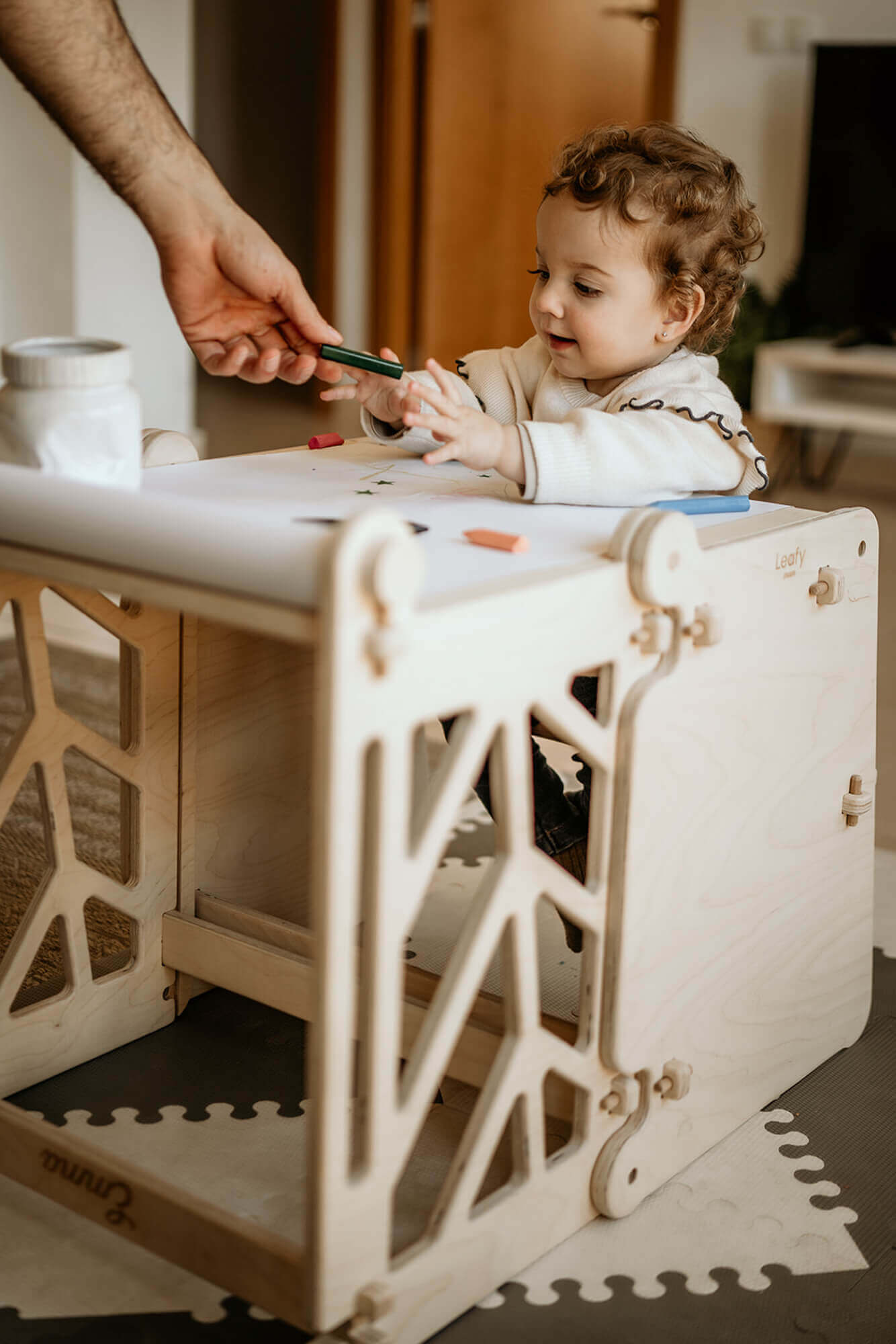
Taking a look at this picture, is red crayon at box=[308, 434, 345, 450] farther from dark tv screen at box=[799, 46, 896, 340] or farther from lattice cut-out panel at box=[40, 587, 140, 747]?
dark tv screen at box=[799, 46, 896, 340]

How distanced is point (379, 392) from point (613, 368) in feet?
0.68

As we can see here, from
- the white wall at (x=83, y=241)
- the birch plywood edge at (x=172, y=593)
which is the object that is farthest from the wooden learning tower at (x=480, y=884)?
the white wall at (x=83, y=241)

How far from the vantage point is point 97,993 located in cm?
121

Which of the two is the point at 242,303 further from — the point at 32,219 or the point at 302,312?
the point at 32,219

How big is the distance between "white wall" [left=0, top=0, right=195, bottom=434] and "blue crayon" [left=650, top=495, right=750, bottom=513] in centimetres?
211

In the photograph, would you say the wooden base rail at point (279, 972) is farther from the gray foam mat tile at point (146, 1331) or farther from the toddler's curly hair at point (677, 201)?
the toddler's curly hair at point (677, 201)

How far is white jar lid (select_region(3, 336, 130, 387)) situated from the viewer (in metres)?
0.86

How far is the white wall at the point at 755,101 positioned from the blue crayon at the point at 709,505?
3.30 m

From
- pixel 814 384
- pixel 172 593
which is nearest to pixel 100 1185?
pixel 172 593

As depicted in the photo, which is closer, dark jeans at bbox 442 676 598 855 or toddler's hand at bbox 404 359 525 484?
toddler's hand at bbox 404 359 525 484

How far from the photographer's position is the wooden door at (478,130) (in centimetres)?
430

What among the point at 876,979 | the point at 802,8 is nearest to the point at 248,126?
Answer: the point at 802,8

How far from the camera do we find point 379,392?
1.24 m

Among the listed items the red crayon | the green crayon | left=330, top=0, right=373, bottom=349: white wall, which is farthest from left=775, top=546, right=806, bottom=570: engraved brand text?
left=330, top=0, right=373, bottom=349: white wall
